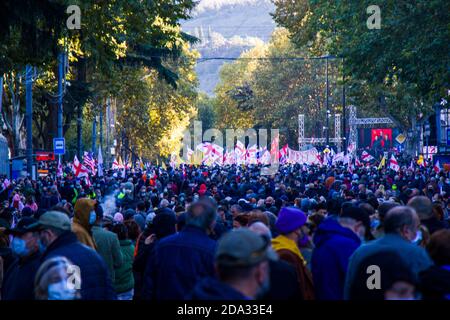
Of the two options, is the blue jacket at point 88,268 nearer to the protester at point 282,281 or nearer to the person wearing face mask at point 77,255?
the person wearing face mask at point 77,255

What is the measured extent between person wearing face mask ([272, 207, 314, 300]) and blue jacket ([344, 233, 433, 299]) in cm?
48

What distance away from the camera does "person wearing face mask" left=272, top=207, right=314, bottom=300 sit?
778 centimetres

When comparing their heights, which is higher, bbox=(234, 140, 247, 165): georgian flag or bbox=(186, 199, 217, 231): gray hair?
bbox=(186, 199, 217, 231): gray hair

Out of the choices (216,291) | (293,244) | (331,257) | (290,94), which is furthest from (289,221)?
(290,94)

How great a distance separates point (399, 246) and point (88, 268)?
6.87ft

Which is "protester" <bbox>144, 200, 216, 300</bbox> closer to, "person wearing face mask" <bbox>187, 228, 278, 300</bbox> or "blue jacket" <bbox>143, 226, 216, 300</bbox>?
"blue jacket" <bbox>143, 226, 216, 300</bbox>

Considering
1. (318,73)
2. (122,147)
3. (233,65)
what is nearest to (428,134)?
(122,147)

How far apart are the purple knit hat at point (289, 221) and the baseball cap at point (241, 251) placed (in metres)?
2.79

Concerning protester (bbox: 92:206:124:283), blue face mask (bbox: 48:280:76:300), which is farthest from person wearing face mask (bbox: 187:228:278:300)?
protester (bbox: 92:206:124:283)

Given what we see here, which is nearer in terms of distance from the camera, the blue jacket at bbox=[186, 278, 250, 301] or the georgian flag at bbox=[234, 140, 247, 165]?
the blue jacket at bbox=[186, 278, 250, 301]

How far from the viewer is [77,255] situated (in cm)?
741

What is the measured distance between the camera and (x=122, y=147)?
278ft
